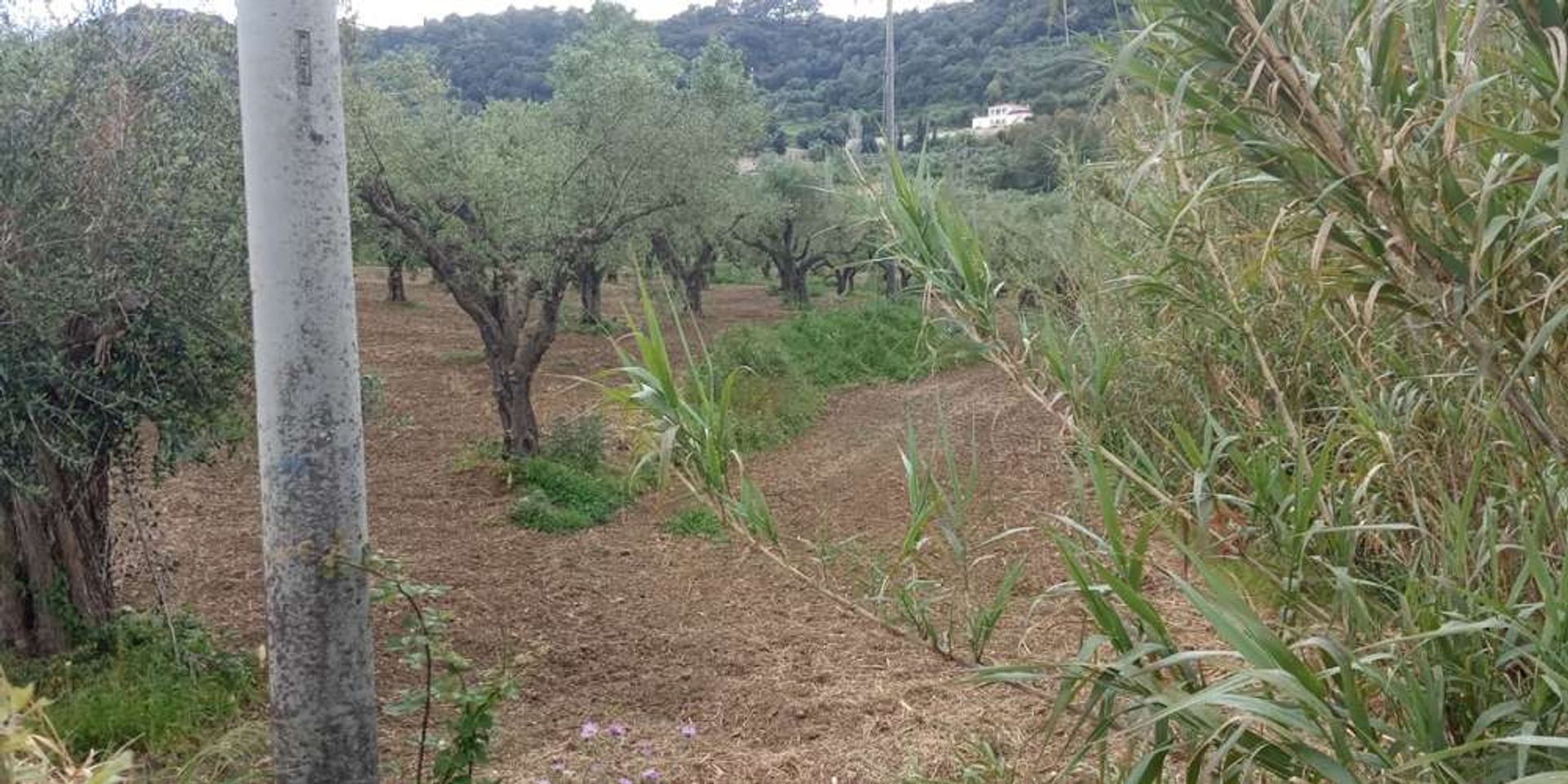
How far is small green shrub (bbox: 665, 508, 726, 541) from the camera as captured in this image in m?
8.89

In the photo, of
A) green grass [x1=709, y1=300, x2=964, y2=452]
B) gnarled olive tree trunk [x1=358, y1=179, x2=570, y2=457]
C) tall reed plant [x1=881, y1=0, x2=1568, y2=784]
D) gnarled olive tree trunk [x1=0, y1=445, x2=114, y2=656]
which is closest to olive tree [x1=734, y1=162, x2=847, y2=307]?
green grass [x1=709, y1=300, x2=964, y2=452]

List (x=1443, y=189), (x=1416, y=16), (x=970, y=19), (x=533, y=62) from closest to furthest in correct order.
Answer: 1. (x=1443, y=189)
2. (x=1416, y=16)
3. (x=970, y=19)
4. (x=533, y=62)

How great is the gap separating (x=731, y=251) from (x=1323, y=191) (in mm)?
27624

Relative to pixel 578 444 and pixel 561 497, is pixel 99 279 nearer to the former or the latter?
pixel 561 497

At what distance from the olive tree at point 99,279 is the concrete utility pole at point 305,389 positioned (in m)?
2.42

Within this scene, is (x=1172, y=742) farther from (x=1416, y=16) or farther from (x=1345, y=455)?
(x=1345, y=455)

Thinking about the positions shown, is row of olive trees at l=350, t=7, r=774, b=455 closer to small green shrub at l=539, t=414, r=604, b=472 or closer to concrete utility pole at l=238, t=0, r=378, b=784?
small green shrub at l=539, t=414, r=604, b=472

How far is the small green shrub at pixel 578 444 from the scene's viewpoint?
10781 millimetres

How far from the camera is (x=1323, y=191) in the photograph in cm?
137

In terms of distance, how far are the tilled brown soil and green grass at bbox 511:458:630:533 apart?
0.18 meters

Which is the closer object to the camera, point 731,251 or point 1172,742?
point 1172,742

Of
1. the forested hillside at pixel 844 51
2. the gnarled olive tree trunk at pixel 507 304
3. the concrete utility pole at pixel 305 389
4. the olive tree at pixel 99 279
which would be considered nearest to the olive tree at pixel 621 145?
the gnarled olive tree trunk at pixel 507 304

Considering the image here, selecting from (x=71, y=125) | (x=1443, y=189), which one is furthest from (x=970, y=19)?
(x=1443, y=189)

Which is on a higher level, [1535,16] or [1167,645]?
[1535,16]
